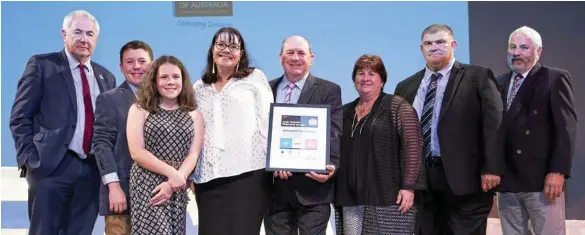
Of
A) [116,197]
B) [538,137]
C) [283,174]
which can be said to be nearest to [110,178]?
[116,197]

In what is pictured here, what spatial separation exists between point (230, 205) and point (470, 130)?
54.3 inches

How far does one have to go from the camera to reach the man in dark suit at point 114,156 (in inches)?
116

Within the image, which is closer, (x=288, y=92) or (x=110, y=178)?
(x=110, y=178)

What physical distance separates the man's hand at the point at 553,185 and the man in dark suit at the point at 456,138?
1.14 feet

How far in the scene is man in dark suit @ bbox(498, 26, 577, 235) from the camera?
3.40m

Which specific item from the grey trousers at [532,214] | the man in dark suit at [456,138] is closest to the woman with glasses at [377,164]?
the man in dark suit at [456,138]

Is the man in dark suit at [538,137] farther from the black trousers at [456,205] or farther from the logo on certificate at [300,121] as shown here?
the logo on certificate at [300,121]

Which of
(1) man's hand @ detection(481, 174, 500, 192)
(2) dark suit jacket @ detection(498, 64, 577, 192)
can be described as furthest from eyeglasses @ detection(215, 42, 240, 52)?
(2) dark suit jacket @ detection(498, 64, 577, 192)

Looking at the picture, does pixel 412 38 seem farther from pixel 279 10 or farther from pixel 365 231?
pixel 365 231

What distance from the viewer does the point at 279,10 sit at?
15.3 ft

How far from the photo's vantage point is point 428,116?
333 centimetres

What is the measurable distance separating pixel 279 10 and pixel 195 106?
1.96 metres

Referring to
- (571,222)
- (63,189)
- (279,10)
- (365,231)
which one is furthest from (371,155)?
(571,222)

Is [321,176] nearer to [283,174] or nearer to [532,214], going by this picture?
[283,174]
